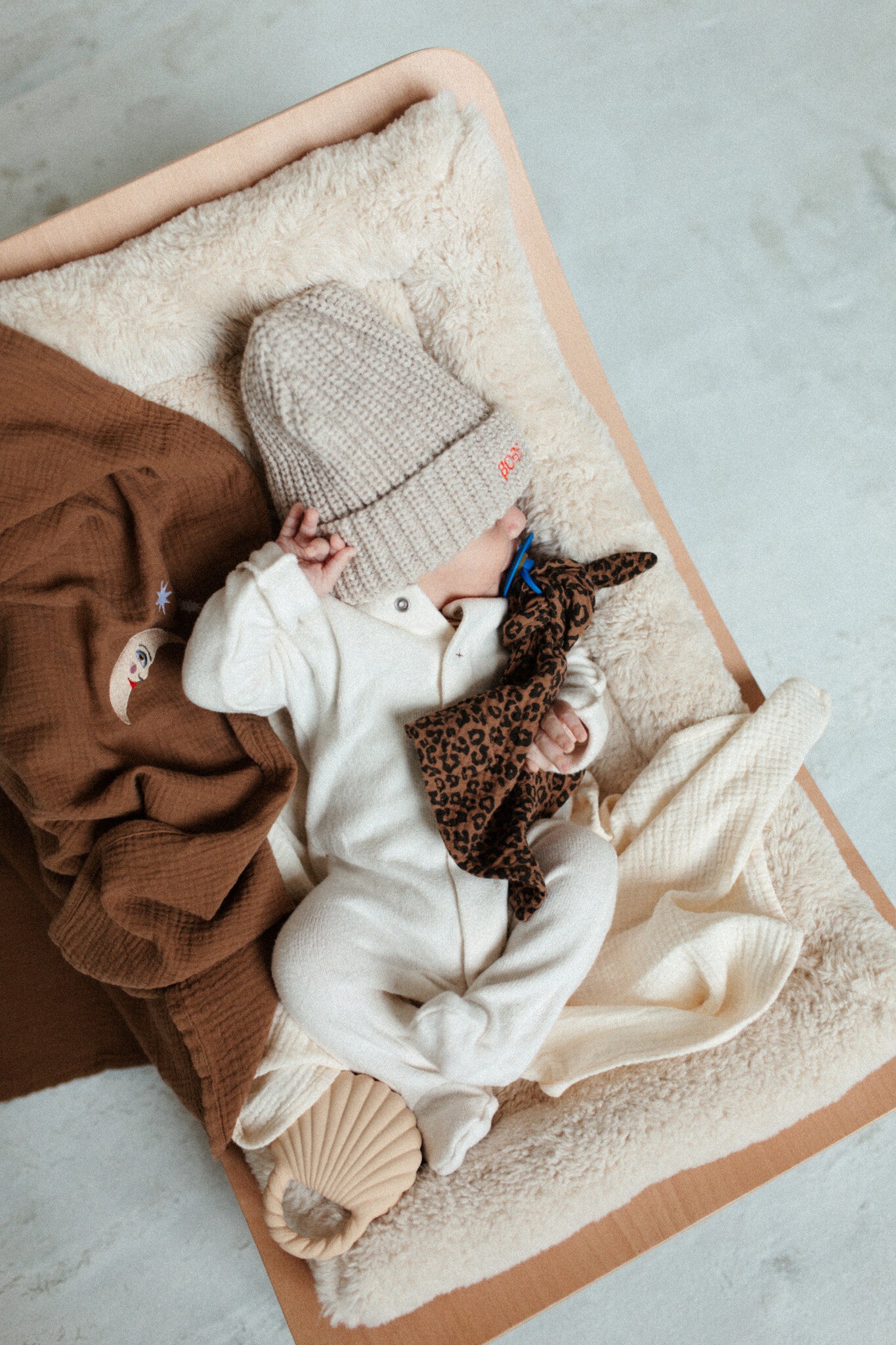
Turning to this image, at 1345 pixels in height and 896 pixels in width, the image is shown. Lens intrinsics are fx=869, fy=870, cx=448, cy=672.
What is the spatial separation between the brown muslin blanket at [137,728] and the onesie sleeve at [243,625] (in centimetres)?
10

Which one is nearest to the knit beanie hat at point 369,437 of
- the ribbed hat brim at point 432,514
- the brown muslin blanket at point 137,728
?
the ribbed hat brim at point 432,514

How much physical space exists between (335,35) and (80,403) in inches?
43.5

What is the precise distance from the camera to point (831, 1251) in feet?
4.37

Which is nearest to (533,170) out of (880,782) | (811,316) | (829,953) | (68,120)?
(811,316)

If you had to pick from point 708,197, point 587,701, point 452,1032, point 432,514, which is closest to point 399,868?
point 452,1032

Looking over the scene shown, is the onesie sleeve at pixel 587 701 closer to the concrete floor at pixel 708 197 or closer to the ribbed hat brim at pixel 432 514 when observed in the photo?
the ribbed hat brim at pixel 432 514

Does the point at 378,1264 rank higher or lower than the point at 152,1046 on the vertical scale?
lower

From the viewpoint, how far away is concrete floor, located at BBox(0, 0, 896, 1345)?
1.53m

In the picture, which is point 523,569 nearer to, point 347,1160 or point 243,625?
point 243,625

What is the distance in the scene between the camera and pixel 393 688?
105 cm

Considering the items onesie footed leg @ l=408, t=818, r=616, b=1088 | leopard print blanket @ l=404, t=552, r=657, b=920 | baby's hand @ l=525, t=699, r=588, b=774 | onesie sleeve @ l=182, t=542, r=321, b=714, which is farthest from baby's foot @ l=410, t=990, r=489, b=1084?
onesie sleeve @ l=182, t=542, r=321, b=714

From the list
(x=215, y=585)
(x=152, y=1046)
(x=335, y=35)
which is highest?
(x=335, y=35)

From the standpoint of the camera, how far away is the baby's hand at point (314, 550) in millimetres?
970

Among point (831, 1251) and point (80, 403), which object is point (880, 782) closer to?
point (831, 1251)
